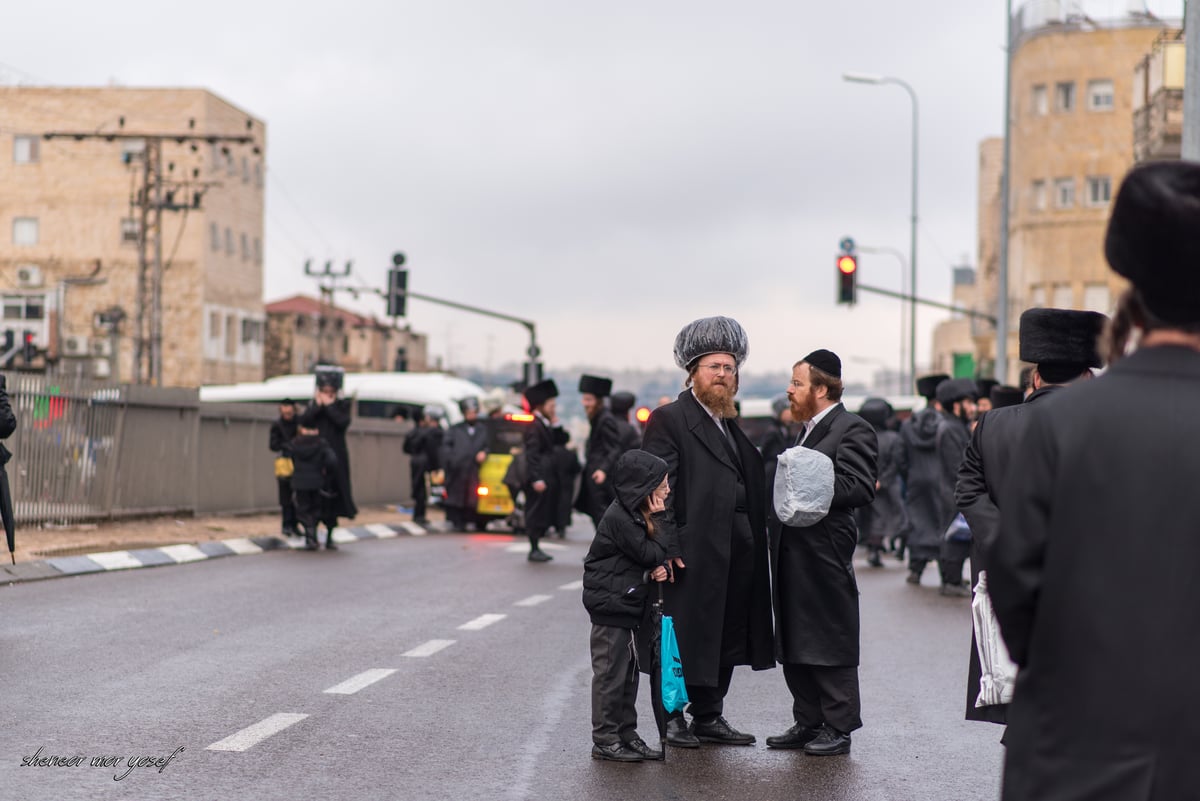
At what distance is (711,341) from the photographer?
824 cm

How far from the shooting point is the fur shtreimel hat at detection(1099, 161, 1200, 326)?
10.9 ft

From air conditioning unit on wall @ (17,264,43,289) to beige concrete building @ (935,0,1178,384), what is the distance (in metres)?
44.3

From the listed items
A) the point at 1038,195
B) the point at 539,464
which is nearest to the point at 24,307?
the point at 1038,195

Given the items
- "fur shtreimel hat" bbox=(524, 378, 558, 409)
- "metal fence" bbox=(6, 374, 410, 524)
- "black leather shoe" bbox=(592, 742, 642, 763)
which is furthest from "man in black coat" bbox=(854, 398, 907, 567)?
"black leather shoe" bbox=(592, 742, 642, 763)

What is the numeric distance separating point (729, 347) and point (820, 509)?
90 centimetres

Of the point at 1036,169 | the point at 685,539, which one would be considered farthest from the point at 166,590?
the point at 1036,169

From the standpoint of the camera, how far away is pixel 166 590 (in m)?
14.8

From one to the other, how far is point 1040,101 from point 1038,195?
344 centimetres

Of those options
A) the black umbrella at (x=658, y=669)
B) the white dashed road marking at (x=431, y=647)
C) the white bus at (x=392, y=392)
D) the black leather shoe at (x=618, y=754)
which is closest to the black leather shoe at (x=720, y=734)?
the black umbrella at (x=658, y=669)

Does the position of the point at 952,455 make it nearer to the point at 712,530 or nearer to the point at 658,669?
the point at 712,530

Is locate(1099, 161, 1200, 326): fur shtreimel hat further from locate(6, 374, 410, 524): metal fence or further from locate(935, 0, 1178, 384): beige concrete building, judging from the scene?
locate(935, 0, 1178, 384): beige concrete building

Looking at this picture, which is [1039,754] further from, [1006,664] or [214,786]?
[214,786]

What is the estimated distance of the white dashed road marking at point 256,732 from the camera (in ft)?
24.6

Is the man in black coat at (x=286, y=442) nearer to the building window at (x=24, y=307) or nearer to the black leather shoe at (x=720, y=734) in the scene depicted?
the black leather shoe at (x=720, y=734)
